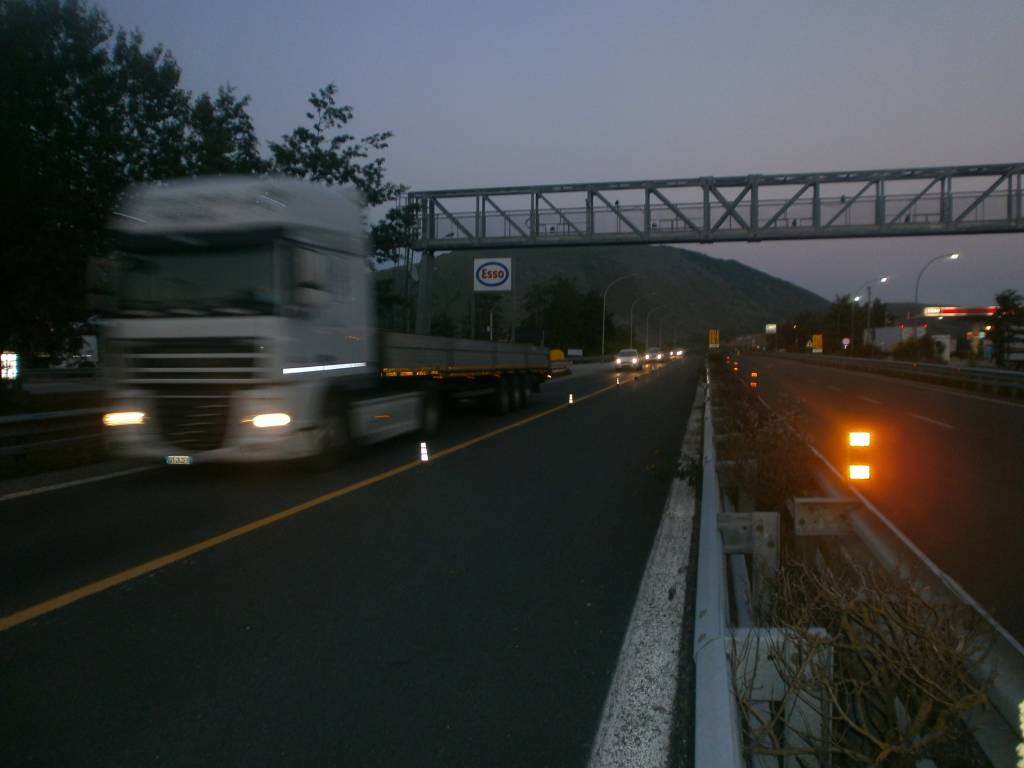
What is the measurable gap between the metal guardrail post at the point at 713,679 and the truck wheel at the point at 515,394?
18389 mm

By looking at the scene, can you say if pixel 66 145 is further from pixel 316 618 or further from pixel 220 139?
pixel 316 618

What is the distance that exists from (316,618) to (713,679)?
10.5 feet

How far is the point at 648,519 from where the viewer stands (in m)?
9.75

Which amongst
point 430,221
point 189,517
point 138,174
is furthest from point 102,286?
point 430,221

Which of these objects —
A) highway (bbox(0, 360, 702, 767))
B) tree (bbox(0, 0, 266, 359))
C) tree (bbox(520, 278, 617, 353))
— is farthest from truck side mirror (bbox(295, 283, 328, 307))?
tree (bbox(520, 278, 617, 353))

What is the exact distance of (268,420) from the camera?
11.0 m

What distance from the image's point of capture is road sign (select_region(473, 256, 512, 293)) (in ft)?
164

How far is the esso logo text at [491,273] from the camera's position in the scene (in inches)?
1982

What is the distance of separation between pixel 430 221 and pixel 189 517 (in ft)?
101

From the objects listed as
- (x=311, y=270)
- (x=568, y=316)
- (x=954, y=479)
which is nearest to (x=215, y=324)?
(x=311, y=270)

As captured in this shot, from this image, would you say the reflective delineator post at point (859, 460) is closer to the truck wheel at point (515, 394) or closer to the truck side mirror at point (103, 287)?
the truck side mirror at point (103, 287)

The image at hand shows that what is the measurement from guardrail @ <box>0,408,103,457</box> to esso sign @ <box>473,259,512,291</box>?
34.6 metres

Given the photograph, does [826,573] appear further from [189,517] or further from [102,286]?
[102,286]

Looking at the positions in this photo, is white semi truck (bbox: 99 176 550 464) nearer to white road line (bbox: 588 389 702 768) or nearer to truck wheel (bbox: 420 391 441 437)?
truck wheel (bbox: 420 391 441 437)
